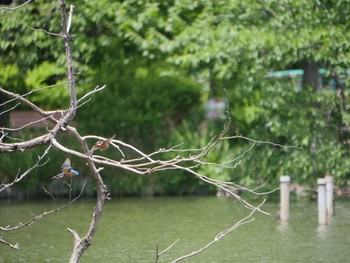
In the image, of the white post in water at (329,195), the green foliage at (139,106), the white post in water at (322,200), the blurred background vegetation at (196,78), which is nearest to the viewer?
the white post in water at (322,200)

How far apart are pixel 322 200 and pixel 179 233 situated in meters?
2.23

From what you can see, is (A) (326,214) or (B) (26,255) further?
(A) (326,214)

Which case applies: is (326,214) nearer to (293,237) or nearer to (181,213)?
(293,237)

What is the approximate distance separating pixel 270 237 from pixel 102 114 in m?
8.26

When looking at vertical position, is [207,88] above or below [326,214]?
above

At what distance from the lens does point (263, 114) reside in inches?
755

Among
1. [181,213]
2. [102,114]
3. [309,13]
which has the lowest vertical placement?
[181,213]

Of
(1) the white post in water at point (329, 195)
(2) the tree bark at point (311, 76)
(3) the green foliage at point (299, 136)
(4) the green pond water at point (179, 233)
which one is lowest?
Result: (4) the green pond water at point (179, 233)

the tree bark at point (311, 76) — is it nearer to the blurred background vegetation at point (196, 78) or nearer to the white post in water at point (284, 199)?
the blurred background vegetation at point (196, 78)

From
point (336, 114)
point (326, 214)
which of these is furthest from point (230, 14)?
point (326, 214)

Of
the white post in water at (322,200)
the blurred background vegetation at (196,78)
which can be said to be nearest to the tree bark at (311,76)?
the blurred background vegetation at (196,78)

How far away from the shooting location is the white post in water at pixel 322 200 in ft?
49.5

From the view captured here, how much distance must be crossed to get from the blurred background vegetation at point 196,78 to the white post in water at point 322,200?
5.83 ft

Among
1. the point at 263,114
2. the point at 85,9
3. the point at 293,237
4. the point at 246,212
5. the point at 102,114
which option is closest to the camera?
the point at 293,237
